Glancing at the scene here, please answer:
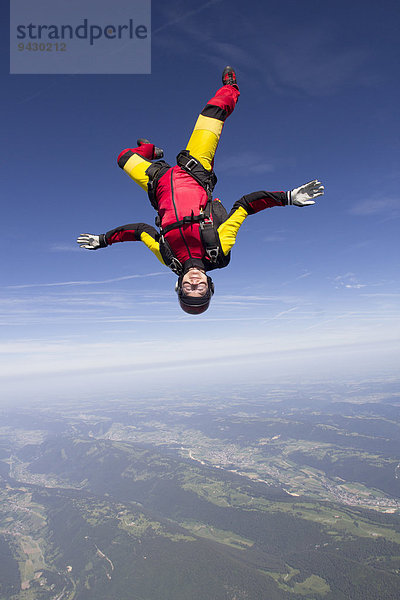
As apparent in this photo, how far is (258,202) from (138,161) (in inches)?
88.2

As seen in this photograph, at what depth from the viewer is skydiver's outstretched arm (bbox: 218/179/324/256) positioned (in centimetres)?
426

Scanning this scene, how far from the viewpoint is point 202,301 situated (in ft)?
13.7

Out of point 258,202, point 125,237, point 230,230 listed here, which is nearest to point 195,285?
point 230,230

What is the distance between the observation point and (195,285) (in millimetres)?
4152

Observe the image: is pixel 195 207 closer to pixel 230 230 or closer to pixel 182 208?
pixel 182 208

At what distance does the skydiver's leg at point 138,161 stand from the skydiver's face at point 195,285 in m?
2.00

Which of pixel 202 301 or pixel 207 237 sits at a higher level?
pixel 207 237

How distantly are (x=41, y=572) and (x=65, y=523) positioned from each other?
1194 inches

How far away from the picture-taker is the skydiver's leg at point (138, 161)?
5.07 metres

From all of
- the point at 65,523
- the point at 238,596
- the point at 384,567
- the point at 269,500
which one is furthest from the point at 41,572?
the point at 384,567

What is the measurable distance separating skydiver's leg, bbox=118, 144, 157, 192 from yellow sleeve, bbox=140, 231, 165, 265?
885 mm

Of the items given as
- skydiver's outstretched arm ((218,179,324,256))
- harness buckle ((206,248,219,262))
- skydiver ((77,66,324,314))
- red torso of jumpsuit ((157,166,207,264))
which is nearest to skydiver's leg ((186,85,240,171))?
skydiver ((77,66,324,314))

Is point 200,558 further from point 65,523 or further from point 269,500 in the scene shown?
point 65,523

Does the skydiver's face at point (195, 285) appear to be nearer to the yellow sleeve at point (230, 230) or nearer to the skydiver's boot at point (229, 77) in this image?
the yellow sleeve at point (230, 230)
